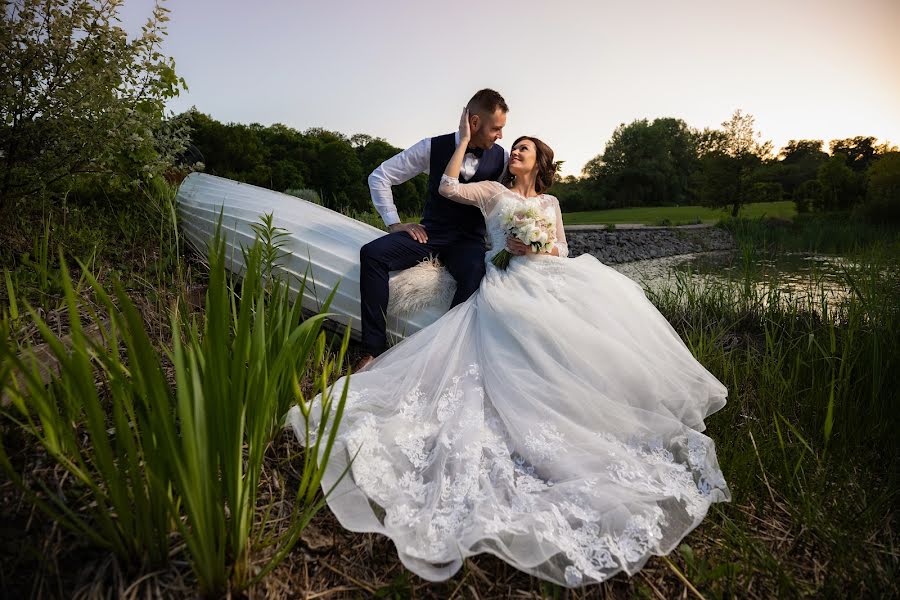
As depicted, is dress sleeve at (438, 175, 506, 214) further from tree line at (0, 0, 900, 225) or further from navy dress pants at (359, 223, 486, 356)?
tree line at (0, 0, 900, 225)

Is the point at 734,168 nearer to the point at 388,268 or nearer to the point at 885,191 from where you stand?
the point at 885,191

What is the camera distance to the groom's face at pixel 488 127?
3.20 meters

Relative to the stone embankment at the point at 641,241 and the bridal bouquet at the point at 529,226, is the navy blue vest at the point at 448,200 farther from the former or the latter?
the stone embankment at the point at 641,241

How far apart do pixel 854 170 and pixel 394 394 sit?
13.1 metres

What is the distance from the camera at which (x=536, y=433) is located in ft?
6.49

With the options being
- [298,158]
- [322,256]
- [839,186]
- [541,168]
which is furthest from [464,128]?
[298,158]

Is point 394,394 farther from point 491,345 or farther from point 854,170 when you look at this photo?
point 854,170

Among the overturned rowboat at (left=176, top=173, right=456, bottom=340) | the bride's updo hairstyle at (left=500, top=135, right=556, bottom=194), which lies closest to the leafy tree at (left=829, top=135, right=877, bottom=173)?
the bride's updo hairstyle at (left=500, top=135, right=556, bottom=194)

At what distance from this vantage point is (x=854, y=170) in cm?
1067

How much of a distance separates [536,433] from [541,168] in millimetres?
1974

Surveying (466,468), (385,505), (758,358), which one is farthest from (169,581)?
(758,358)

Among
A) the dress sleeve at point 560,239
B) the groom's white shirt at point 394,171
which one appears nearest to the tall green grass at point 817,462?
the dress sleeve at point 560,239

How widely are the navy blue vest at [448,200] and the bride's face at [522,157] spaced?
0.29m

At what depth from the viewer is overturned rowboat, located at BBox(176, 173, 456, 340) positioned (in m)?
2.96
